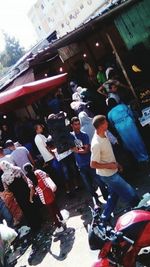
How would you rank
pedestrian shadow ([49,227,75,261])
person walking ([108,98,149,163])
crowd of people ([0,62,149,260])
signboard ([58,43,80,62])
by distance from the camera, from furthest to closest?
signboard ([58,43,80,62]) → person walking ([108,98,149,163]) → pedestrian shadow ([49,227,75,261]) → crowd of people ([0,62,149,260])

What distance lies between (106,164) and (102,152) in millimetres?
230

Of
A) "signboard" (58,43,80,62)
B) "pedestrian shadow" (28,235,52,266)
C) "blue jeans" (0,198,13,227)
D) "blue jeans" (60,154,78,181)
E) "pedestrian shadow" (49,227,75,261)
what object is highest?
"signboard" (58,43,80,62)

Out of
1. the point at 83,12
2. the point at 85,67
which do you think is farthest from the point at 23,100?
the point at 83,12

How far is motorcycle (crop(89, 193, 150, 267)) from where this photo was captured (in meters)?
4.27

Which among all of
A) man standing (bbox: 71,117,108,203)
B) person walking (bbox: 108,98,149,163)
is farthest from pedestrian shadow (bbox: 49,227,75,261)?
person walking (bbox: 108,98,149,163)

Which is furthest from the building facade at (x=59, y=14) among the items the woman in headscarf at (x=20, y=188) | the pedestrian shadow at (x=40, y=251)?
the pedestrian shadow at (x=40, y=251)

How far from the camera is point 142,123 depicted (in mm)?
9656

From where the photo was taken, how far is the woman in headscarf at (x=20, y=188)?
9227mm

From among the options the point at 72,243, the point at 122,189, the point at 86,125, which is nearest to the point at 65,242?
the point at 72,243

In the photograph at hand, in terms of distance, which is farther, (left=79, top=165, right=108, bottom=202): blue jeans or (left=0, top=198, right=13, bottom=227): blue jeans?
(left=0, top=198, right=13, bottom=227): blue jeans

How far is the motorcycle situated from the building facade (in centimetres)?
4839

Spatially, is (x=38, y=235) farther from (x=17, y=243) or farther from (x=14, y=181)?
(x=14, y=181)

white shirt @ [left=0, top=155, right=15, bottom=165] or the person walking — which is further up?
white shirt @ [left=0, top=155, right=15, bottom=165]

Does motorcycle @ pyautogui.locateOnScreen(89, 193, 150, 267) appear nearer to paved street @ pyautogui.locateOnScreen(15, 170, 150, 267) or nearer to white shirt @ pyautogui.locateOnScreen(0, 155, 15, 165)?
paved street @ pyautogui.locateOnScreen(15, 170, 150, 267)
